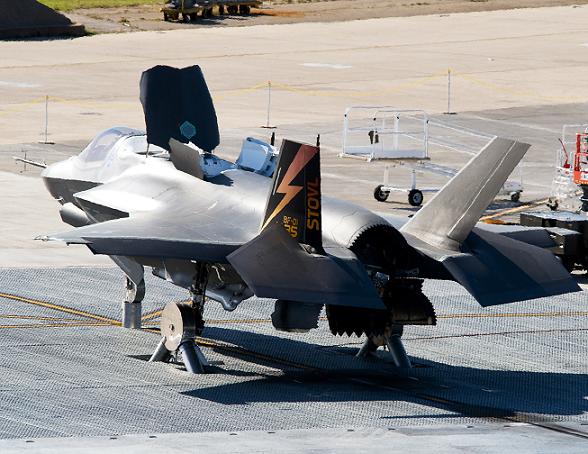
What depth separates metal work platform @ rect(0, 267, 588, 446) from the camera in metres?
22.1

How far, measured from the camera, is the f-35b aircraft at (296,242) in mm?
23016

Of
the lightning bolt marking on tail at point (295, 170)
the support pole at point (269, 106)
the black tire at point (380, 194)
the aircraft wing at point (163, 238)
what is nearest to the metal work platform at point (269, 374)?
the aircraft wing at point (163, 238)

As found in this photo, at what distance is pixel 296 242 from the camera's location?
23.2 m

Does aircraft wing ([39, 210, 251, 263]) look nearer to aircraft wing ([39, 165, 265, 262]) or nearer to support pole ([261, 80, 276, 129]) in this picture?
aircraft wing ([39, 165, 265, 262])

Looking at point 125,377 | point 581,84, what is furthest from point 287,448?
point 581,84

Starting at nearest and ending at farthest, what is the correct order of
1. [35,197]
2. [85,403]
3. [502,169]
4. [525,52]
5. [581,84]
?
1. [85,403]
2. [502,169]
3. [35,197]
4. [581,84]
5. [525,52]

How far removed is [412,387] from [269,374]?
241 cm

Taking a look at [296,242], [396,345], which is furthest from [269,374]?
[296,242]

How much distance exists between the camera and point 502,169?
24156mm

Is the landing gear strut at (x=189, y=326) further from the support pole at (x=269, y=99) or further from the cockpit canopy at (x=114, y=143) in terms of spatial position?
the support pole at (x=269, y=99)

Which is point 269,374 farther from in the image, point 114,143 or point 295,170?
point 114,143

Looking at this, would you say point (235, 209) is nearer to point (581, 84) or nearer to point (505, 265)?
point (505, 265)

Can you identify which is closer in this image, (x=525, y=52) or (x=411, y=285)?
(x=411, y=285)

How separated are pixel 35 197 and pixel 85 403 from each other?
2155 cm
